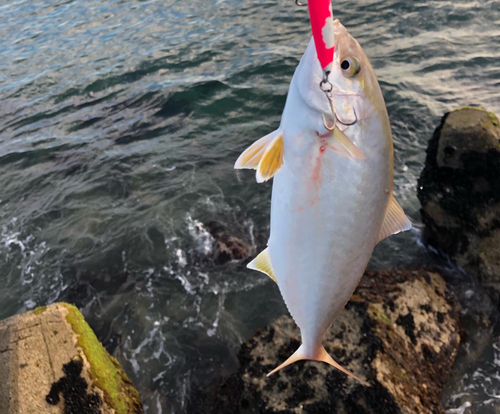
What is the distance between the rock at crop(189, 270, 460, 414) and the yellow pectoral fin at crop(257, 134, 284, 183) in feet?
7.37

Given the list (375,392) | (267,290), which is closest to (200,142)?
(267,290)

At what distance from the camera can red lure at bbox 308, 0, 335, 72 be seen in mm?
1673

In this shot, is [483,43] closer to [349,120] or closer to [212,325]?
[212,325]

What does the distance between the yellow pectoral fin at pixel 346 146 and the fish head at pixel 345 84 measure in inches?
2.9

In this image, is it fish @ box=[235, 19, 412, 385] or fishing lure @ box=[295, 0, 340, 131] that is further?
fish @ box=[235, 19, 412, 385]

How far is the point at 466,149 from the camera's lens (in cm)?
498

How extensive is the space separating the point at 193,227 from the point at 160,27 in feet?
33.9

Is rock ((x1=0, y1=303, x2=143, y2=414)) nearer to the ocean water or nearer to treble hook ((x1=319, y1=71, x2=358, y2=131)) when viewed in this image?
the ocean water

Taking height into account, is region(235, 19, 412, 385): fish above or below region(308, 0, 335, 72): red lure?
below

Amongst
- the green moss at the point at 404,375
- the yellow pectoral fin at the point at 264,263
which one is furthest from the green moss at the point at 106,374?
the green moss at the point at 404,375

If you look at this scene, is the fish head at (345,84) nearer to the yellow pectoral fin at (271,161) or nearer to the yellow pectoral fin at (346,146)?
the yellow pectoral fin at (346,146)

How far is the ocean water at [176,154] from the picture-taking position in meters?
5.28

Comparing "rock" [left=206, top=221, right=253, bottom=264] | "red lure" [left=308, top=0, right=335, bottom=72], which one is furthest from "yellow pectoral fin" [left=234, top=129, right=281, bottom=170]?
"rock" [left=206, top=221, right=253, bottom=264]

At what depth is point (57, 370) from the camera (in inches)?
139
